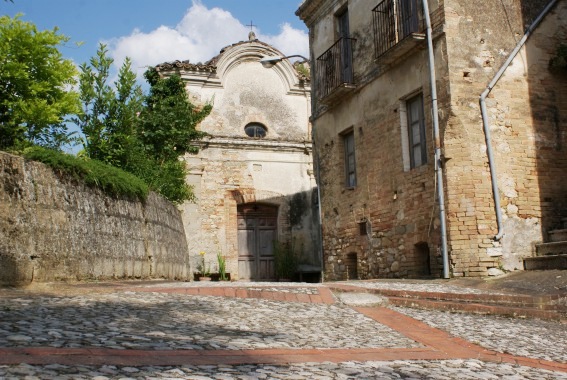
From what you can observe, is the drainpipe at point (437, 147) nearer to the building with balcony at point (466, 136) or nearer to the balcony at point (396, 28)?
the building with balcony at point (466, 136)

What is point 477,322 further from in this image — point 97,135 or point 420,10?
point 97,135

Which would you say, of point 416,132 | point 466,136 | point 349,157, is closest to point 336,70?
point 349,157

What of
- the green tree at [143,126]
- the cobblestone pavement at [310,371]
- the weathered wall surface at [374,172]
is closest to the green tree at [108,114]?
the green tree at [143,126]

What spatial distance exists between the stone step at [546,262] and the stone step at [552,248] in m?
0.16

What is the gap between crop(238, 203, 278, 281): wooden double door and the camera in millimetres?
20328

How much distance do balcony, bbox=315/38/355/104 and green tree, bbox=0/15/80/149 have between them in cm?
602

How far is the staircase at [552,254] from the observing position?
979 centimetres

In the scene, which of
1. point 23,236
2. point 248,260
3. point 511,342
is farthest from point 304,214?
point 511,342

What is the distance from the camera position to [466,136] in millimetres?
10664

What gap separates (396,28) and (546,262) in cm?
560

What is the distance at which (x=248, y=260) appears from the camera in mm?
20359

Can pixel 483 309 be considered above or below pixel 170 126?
below

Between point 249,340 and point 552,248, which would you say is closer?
point 249,340

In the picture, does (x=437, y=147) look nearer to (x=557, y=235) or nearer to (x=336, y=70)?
(x=557, y=235)
